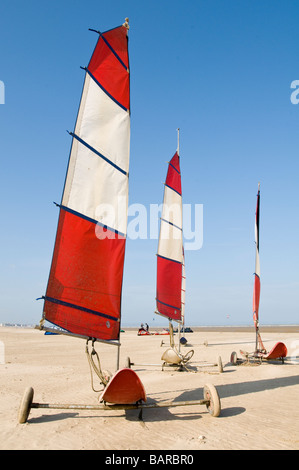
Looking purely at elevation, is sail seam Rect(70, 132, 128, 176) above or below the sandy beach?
above

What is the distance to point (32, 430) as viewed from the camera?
4.91 metres

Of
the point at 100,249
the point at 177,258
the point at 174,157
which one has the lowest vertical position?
the point at 100,249

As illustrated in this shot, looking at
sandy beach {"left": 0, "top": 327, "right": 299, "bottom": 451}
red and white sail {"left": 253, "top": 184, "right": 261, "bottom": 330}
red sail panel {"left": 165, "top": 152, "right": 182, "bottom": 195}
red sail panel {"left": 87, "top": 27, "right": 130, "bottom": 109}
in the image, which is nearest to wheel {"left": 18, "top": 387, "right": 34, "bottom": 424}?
sandy beach {"left": 0, "top": 327, "right": 299, "bottom": 451}

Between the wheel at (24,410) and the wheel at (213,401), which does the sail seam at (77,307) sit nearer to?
the wheel at (24,410)

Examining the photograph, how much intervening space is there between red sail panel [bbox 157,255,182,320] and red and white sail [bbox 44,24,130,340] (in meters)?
6.15

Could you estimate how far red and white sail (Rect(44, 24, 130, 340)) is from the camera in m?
5.88

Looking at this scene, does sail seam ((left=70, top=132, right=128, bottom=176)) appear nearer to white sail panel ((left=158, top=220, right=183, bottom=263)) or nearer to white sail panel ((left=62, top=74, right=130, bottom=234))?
white sail panel ((left=62, top=74, right=130, bottom=234))

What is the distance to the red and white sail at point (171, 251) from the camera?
496 inches

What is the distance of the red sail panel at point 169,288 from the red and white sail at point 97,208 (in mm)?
6150

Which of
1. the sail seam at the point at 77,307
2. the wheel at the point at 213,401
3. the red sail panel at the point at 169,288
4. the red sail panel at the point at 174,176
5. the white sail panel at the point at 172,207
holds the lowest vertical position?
the wheel at the point at 213,401

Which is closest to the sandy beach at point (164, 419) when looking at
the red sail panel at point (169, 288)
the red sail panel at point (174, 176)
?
the red sail panel at point (169, 288)
